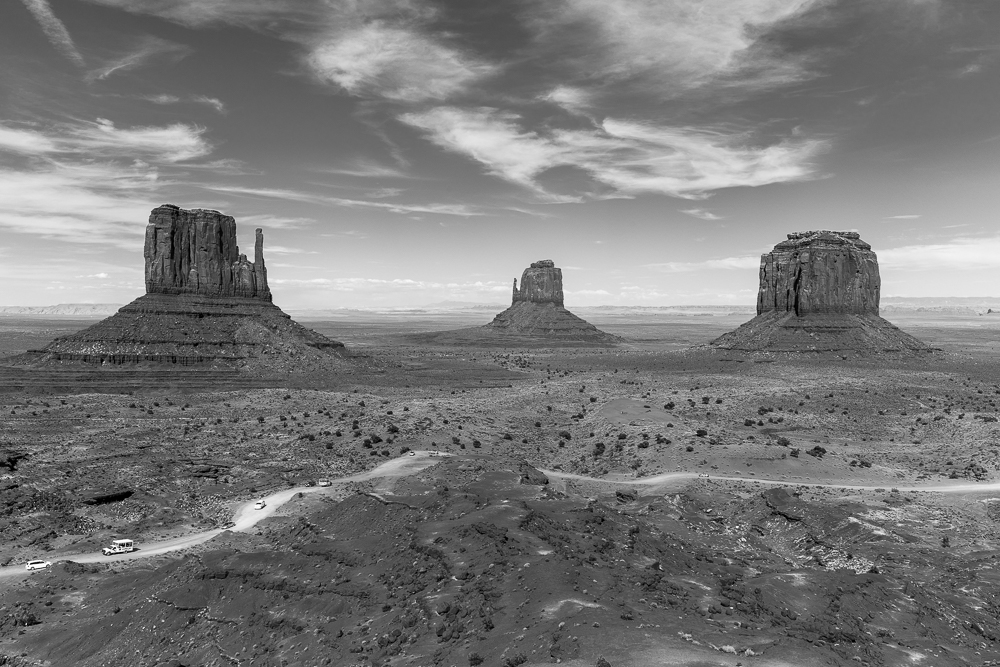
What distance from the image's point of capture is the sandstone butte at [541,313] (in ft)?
568

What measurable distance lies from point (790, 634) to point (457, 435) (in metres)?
33.9

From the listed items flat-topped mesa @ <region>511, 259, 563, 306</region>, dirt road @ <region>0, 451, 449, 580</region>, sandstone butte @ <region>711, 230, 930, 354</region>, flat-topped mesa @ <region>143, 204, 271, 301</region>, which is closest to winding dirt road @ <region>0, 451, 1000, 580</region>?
dirt road @ <region>0, 451, 449, 580</region>

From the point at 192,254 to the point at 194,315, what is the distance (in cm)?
986

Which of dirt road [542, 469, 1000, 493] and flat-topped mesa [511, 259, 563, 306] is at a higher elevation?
flat-topped mesa [511, 259, 563, 306]

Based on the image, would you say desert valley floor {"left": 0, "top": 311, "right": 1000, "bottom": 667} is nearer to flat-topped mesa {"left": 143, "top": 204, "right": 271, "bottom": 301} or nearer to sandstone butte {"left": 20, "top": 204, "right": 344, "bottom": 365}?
sandstone butte {"left": 20, "top": 204, "right": 344, "bottom": 365}

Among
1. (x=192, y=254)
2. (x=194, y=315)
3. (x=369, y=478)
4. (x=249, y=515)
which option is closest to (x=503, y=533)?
(x=369, y=478)

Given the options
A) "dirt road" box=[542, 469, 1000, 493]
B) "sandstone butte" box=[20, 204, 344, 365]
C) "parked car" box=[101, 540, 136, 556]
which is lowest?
"parked car" box=[101, 540, 136, 556]

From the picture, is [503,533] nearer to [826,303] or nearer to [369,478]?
[369,478]

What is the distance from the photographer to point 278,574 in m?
24.2

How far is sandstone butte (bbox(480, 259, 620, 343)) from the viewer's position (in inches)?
6816

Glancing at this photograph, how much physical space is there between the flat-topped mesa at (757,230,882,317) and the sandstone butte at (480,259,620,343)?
63.8 meters

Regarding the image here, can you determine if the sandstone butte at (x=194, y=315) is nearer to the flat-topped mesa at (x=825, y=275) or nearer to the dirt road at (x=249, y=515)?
the dirt road at (x=249, y=515)

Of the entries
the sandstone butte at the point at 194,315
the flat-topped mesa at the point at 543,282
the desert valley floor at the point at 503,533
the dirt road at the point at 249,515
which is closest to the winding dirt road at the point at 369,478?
the dirt road at the point at 249,515

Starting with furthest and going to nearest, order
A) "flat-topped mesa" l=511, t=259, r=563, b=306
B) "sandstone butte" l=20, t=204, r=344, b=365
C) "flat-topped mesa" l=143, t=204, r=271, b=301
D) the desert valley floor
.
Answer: "flat-topped mesa" l=511, t=259, r=563, b=306 → "flat-topped mesa" l=143, t=204, r=271, b=301 → "sandstone butte" l=20, t=204, r=344, b=365 → the desert valley floor
